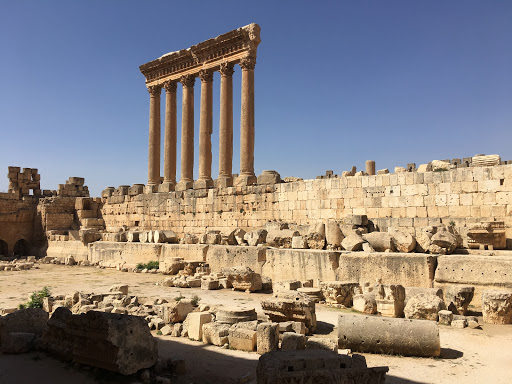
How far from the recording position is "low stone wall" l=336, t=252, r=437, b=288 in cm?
964

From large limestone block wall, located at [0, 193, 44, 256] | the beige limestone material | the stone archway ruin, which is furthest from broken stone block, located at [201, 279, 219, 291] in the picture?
the stone archway ruin

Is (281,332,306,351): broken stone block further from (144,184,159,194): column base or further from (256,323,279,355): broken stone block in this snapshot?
(144,184,159,194): column base

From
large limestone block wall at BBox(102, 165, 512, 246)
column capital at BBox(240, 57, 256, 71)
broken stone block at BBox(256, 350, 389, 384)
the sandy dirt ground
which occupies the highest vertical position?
column capital at BBox(240, 57, 256, 71)

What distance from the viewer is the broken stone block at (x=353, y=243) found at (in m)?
11.3

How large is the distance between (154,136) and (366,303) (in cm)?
1716

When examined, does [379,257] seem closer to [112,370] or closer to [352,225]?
[352,225]

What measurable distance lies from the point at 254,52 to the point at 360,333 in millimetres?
14791

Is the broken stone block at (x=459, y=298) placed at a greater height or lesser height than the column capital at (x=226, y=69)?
lesser

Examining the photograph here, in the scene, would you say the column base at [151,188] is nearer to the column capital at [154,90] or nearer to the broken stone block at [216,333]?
the column capital at [154,90]

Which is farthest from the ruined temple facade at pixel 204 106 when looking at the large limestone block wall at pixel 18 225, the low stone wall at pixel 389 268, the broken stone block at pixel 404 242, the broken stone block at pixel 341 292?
the large limestone block wall at pixel 18 225

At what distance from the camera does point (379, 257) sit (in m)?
10.3

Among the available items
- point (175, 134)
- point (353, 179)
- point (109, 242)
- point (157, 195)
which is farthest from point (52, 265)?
point (353, 179)

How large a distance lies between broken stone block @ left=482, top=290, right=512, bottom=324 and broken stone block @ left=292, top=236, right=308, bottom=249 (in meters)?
5.37

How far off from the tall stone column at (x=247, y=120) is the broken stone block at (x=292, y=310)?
10.3m
